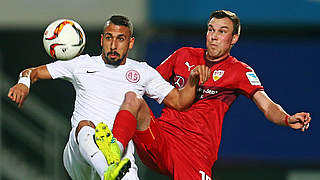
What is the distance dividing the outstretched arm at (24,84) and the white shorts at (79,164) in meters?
0.52

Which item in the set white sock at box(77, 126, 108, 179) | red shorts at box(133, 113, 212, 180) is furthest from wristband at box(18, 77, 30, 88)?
red shorts at box(133, 113, 212, 180)

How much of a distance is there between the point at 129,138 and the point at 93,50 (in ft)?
23.9

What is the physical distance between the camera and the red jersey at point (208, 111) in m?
6.89

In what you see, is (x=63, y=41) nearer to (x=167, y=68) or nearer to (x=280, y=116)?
(x=167, y=68)

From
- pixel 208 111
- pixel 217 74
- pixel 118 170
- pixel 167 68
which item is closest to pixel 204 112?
pixel 208 111

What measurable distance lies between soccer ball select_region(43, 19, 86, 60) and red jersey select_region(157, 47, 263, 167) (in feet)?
3.30

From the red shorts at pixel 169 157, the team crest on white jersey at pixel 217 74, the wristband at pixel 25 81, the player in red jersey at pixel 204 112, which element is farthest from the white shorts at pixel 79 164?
the team crest on white jersey at pixel 217 74

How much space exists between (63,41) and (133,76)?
0.67 meters

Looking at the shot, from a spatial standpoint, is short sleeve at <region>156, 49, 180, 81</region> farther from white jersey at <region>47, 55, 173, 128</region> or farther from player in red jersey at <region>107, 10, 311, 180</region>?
white jersey at <region>47, 55, 173, 128</region>

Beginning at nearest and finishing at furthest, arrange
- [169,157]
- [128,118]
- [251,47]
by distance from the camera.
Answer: [128,118], [169,157], [251,47]

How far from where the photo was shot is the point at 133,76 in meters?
6.65

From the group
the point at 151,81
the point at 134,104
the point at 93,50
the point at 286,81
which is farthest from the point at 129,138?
the point at 93,50

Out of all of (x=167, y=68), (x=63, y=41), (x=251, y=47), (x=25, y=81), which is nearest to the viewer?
(x=25, y=81)

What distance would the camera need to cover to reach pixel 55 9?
11.6m
